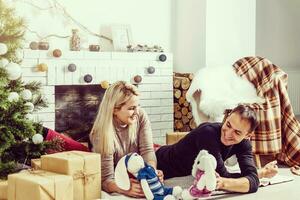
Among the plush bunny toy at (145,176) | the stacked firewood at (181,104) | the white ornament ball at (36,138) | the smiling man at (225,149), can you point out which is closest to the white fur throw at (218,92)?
the stacked firewood at (181,104)

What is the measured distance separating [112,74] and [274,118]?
138 cm

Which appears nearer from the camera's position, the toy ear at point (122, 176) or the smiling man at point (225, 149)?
the toy ear at point (122, 176)

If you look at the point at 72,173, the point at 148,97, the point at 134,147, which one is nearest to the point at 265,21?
the point at 148,97

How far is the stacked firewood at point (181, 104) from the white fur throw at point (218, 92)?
623mm

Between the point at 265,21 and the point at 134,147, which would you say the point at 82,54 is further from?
the point at 265,21

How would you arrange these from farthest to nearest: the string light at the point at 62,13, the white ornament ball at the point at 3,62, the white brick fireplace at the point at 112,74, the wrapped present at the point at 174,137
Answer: the string light at the point at 62,13 → the white brick fireplace at the point at 112,74 → the wrapped present at the point at 174,137 → the white ornament ball at the point at 3,62

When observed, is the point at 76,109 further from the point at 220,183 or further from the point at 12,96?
the point at 220,183

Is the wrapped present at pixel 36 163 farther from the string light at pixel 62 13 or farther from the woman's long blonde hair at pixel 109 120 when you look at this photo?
the string light at pixel 62 13

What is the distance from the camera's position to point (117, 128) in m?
2.58

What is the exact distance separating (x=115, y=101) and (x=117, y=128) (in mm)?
149

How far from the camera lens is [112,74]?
13.3ft

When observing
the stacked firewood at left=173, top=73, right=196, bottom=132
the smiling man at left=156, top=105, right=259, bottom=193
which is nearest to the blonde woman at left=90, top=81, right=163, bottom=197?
the smiling man at left=156, top=105, right=259, bottom=193

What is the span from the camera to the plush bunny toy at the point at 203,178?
233 cm

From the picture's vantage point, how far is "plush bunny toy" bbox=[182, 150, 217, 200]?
91.7 inches
